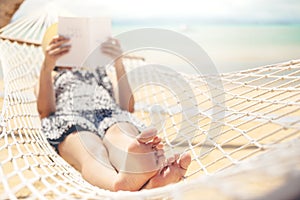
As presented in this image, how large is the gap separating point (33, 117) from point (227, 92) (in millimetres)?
649

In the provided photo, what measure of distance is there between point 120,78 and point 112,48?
4.8 inches

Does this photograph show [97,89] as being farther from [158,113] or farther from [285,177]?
[285,177]

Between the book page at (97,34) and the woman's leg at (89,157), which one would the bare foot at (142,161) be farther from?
the book page at (97,34)

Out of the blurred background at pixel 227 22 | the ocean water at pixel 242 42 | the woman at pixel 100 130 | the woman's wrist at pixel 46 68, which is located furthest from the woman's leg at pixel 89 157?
the blurred background at pixel 227 22

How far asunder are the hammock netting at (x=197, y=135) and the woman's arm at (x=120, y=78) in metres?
0.14

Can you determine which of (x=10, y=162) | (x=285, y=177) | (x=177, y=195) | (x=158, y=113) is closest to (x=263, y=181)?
(x=285, y=177)

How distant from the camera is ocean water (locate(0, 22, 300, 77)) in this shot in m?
4.01

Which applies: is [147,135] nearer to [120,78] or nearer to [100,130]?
[100,130]

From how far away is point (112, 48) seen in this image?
145cm

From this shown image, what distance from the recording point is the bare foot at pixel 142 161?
915 millimetres

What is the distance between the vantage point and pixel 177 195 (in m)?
0.53

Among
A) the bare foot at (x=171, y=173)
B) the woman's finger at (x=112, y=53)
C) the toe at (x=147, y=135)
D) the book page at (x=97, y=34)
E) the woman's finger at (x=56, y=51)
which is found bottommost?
the bare foot at (x=171, y=173)

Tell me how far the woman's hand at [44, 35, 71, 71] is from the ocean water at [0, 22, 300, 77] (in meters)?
2.55

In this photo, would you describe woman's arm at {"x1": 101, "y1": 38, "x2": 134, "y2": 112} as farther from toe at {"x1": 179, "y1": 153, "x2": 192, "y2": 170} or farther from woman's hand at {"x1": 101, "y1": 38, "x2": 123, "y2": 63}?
toe at {"x1": 179, "y1": 153, "x2": 192, "y2": 170}
